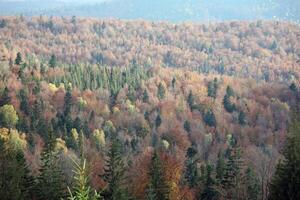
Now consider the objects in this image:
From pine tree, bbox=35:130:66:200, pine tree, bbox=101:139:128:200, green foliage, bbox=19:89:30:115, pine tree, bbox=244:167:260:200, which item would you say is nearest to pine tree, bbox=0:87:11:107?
green foliage, bbox=19:89:30:115

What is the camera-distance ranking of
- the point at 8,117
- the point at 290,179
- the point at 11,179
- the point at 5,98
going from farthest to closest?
the point at 5,98, the point at 8,117, the point at 11,179, the point at 290,179

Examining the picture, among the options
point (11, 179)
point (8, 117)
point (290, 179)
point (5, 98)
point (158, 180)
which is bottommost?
point (8, 117)

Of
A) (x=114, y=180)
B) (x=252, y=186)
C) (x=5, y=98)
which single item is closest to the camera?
(x=114, y=180)

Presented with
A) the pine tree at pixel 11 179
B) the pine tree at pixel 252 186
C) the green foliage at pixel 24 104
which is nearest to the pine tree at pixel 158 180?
the pine tree at pixel 252 186

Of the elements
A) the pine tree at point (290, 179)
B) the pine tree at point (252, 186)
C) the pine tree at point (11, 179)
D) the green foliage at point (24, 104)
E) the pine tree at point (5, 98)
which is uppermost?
the pine tree at point (290, 179)

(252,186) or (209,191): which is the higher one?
(252,186)

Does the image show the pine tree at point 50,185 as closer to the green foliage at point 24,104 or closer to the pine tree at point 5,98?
the pine tree at point 5,98

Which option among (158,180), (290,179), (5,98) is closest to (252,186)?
(158,180)

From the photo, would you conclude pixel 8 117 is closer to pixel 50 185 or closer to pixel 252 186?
pixel 252 186
